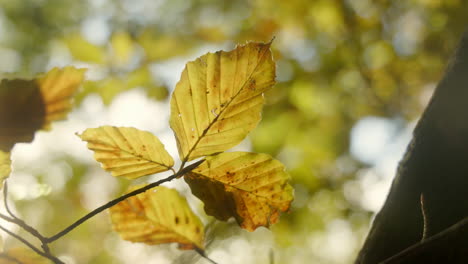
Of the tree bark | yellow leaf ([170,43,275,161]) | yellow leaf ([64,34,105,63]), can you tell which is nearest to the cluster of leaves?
yellow leaf ([170,43,275,161])

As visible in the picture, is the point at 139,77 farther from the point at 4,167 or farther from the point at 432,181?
the point at 432,181

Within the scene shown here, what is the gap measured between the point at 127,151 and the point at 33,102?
186mm

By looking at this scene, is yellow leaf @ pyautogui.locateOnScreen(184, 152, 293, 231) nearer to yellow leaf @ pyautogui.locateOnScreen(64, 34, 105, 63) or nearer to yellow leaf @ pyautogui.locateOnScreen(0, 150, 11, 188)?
yellow leaf @ pyautogui.locateOnScreen(0, 150, 11, 188)

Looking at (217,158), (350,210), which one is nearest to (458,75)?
(217,158)

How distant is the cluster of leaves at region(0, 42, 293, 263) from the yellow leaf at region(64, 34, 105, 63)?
1381 mm

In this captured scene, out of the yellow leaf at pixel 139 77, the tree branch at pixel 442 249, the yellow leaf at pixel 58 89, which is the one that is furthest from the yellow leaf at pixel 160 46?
the tree branch at pixel 442 249

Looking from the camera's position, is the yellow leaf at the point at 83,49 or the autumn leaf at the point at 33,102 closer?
the autumn leaf at the point at 33,102

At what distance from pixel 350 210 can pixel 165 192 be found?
213 centimetres

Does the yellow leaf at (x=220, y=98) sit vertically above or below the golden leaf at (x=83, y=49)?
below

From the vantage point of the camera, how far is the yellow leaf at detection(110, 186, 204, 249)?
531mm

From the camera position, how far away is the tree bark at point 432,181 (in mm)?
401

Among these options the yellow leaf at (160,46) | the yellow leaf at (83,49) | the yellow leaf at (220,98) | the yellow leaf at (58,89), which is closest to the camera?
the yellow leaf at (220,98)

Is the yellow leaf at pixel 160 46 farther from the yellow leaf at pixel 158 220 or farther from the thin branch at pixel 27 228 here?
the thin branch at pixel 27 228

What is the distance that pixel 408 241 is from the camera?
1.33 feet
